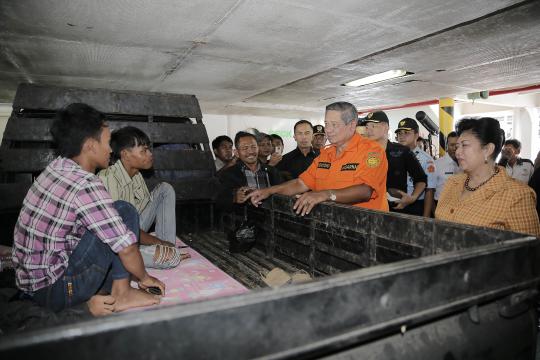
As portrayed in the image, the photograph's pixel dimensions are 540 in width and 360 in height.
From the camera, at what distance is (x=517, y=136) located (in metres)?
13.0

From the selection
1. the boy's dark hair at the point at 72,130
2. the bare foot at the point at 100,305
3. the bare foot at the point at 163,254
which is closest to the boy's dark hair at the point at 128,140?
the bare foot at the point at 163,254

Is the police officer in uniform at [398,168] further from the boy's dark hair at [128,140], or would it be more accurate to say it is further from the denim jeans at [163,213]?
the boy's dark hair at [128,140]

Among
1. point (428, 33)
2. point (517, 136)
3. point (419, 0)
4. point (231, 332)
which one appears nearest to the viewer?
point (231, 332)

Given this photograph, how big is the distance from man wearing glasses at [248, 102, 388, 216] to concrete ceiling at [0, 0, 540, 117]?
1.47 metres

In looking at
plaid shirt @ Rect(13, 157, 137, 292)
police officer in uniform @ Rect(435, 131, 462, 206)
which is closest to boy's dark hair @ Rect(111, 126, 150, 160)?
plaid shirt @ Rect(13, 157, 137, 292)

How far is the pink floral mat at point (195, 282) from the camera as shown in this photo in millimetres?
2506

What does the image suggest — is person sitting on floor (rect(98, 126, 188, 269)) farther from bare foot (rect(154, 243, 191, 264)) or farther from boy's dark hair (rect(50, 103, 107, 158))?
boy's dark hair (rect(50, 103, 107, 158))

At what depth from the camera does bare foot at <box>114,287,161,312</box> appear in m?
2.13

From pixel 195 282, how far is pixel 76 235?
101 centimetres

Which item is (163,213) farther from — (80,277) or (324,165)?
(324,165)

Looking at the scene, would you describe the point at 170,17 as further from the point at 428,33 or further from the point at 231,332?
the point at 231,332

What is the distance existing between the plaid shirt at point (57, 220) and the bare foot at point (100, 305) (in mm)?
250

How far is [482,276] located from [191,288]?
2036 millimetres

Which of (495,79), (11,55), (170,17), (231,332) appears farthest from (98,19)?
(495,79)
